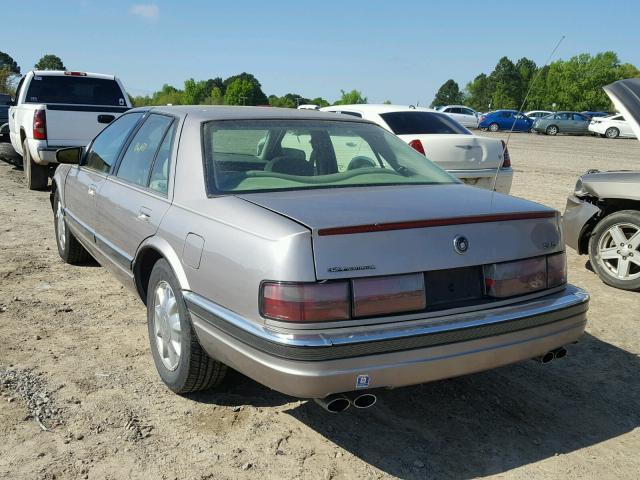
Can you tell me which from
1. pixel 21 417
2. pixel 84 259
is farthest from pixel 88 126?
pixel 21 417

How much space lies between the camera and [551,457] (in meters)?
3.13

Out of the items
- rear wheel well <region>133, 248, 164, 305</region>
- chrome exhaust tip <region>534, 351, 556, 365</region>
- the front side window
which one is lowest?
chrome exhaust tip <region>534, 351, 556, 365</region>

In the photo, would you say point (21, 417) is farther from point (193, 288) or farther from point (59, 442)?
point (193, 288)

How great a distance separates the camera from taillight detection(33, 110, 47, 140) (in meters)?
10.1

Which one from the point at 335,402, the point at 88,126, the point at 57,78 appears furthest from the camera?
the point at 57,78

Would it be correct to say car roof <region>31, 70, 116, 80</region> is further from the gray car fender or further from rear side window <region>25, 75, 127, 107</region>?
the gray car fender

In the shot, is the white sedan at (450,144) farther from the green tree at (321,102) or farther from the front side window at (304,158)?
the green tree at (321,102)

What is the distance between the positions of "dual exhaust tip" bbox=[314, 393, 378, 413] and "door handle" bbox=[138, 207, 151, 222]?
162 centimetres

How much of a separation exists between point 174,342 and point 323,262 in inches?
49.6

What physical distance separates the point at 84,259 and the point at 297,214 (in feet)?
12.9

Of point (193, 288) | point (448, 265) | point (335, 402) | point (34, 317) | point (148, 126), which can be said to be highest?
point (148, 126)

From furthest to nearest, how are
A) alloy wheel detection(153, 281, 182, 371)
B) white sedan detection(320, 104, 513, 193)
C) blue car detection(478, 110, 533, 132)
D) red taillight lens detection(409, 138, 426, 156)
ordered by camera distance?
blue car detection(478, 110, 533, 132), white sedan detection(320, 104, 513, 193), red taillight lens detection(409, 138, 426, 156), alloy wheel detection(153, 281, 182, 371)

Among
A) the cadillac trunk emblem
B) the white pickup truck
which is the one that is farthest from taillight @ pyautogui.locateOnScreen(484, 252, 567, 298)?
the white pickup truck

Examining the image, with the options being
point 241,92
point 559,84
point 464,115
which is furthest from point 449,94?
point 464,115
